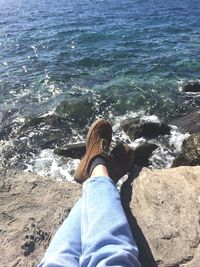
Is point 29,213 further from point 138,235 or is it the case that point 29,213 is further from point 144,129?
point 144,129

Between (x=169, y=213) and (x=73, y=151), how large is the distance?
494cm

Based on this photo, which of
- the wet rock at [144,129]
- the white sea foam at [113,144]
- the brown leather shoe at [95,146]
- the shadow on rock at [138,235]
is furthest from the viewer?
the wet rock at [144,129]

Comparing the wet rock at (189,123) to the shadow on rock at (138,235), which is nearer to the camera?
the shadow on rock at (138,235)

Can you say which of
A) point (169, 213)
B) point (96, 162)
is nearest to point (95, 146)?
point (96, 162)

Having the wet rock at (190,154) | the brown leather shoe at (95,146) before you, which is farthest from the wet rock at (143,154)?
the brown leather shoe at (95,146)

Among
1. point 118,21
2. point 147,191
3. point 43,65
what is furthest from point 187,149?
point 118,21

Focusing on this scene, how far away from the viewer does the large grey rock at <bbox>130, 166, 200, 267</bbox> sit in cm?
430

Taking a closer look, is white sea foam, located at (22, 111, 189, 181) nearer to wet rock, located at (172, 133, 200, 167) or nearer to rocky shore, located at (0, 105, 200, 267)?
wet rock, located at (172, 133, 200, 167)

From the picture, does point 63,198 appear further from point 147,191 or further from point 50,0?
point 50,0

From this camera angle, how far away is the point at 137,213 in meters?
4.95

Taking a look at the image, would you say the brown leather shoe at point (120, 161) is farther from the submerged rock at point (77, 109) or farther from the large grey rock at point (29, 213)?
the submerged rock at point (77, 109)

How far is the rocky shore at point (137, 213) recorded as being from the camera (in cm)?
438

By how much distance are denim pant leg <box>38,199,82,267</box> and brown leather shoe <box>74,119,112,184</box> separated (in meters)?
1.22

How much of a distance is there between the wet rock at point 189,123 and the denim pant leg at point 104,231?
262 inches
